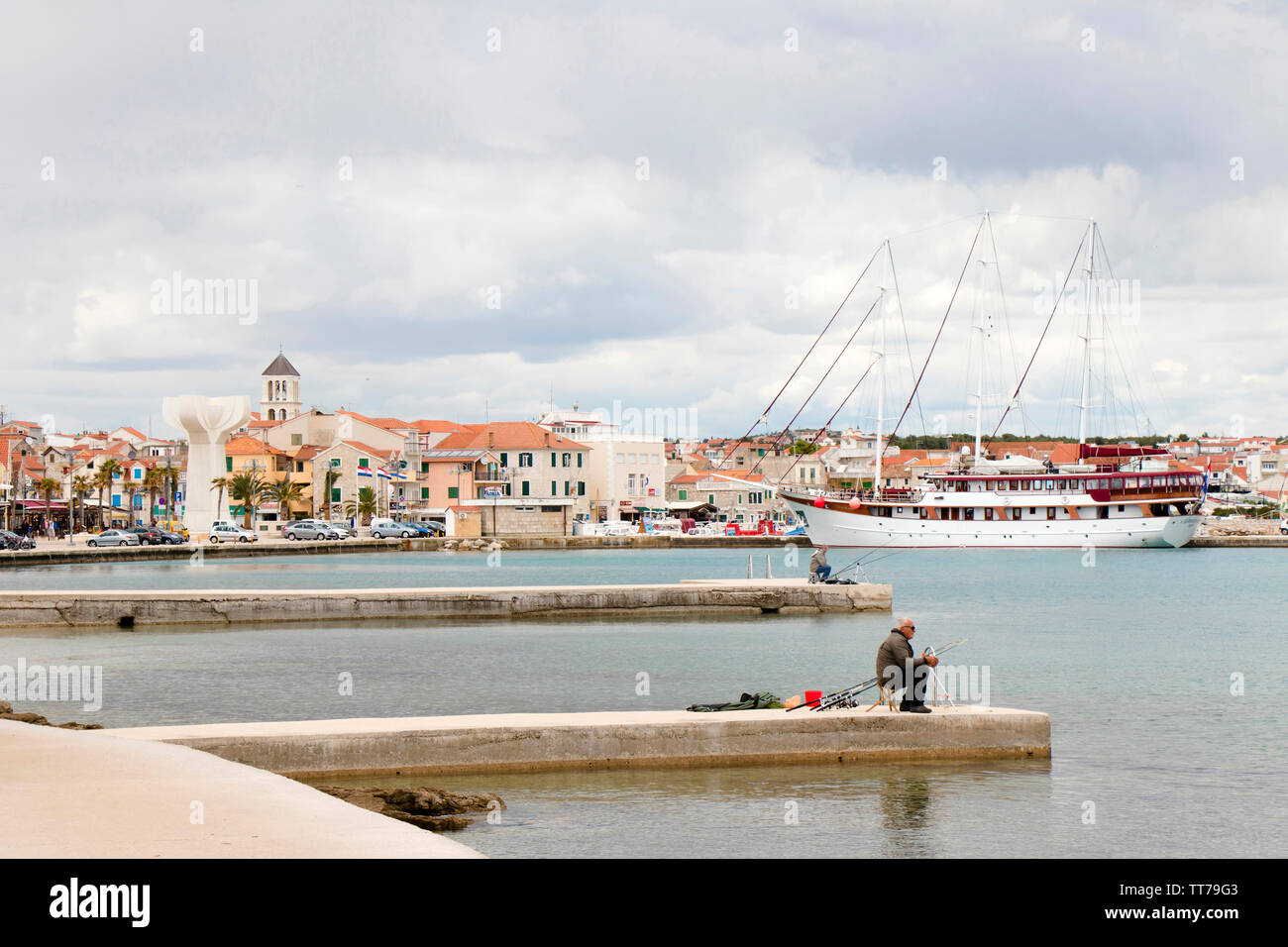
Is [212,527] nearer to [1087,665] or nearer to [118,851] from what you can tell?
[1087,665]

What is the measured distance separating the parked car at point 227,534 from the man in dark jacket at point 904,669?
266ft

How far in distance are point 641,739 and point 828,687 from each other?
7.99 m

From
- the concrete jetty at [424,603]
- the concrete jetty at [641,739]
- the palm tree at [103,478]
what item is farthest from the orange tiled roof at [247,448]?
the concrete jetty at [641,739]

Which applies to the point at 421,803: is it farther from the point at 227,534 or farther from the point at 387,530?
the point at 387,530

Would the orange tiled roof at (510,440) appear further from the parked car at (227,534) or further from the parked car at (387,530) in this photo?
the parked car at (227,534)

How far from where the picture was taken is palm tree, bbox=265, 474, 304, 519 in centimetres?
11159

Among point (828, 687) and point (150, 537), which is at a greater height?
point (150, 537)

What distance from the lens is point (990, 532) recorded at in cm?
10156

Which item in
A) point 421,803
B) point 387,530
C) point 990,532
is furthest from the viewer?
point 387,530

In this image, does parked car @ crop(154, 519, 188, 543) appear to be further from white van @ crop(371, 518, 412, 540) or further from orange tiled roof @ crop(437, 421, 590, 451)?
orange tiled roof @ crop(437, 421, 590, 451)

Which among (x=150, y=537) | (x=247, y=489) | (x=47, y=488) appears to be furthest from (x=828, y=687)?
(x=47, y=488)

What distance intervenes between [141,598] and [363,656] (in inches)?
358

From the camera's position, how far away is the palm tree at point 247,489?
353 ft
